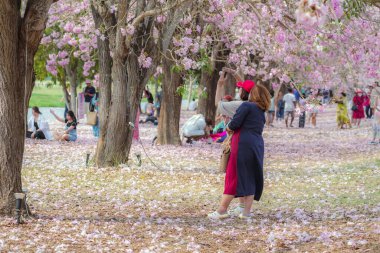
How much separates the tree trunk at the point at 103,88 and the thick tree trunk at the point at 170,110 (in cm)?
552

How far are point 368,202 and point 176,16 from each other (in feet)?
18.2

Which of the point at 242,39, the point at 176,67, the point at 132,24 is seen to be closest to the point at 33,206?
the point at 132,24

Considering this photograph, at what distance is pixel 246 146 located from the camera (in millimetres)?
8781

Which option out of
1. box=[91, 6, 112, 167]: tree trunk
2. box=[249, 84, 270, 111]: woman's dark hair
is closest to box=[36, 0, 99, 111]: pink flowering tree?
box=[91, 6, 112, 167]: tree trunk

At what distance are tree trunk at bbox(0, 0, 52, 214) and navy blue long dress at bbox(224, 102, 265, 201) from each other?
A: 7.78ft

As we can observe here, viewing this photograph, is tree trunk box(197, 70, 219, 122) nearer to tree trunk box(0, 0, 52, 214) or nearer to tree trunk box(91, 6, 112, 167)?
tree trunk box(91, 6, 112, 167)

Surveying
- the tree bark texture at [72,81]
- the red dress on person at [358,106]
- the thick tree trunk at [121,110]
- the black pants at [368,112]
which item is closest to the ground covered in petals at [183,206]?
the thick tree trunk at [121,110]

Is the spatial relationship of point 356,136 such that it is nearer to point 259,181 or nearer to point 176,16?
point 176,16

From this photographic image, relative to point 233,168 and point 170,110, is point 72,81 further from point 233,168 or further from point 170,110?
point 233,168

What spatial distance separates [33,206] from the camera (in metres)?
9.59

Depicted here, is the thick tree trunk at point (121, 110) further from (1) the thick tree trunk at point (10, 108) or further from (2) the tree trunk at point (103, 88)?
(1) the thick tree trunk at point (10, 108)

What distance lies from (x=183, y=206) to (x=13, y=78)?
3.14 m

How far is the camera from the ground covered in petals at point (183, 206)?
7.37 m

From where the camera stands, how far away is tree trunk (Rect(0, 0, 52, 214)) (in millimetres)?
7910
